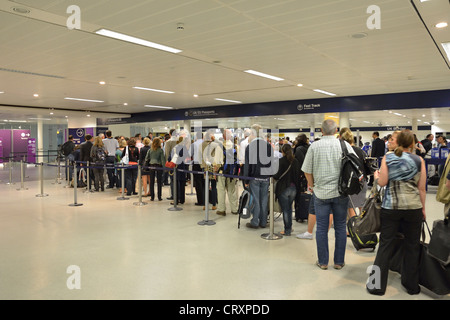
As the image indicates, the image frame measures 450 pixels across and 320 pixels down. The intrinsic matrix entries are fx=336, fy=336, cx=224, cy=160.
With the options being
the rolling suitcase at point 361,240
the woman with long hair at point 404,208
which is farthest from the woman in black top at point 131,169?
the woman with long hair at point 404,208

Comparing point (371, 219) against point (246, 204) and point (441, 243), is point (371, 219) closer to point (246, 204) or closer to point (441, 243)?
point (441, 243)

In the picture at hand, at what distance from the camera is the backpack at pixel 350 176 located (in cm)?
362

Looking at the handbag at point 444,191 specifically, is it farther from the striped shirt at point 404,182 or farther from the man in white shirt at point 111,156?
the man in white shirt at point 111,156

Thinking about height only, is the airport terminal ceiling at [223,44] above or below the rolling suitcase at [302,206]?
above

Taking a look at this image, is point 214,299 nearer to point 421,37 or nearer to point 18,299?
point 18,299

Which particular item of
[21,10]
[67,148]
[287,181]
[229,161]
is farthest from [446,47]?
[67,148]

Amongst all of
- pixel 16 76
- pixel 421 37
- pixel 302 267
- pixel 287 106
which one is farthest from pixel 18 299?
pixel 287 106

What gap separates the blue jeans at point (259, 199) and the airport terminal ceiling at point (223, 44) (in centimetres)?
239

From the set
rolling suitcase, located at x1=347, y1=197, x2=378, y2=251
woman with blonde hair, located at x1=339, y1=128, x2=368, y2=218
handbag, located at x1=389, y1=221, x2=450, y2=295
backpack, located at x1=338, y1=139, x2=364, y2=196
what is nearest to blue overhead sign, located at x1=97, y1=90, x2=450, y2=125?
woman with blonde hair, located at x1=339, y1=128, x2=368, y2=218

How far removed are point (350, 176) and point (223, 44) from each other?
3278 mm

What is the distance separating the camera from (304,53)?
6.30 m

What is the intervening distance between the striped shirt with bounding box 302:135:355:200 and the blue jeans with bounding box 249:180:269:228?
197 cm

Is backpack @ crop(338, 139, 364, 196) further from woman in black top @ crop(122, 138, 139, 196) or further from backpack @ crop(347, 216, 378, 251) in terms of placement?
woman in black top @ crop(122, 138, 139, 196)

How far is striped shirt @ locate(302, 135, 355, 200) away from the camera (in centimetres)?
378
